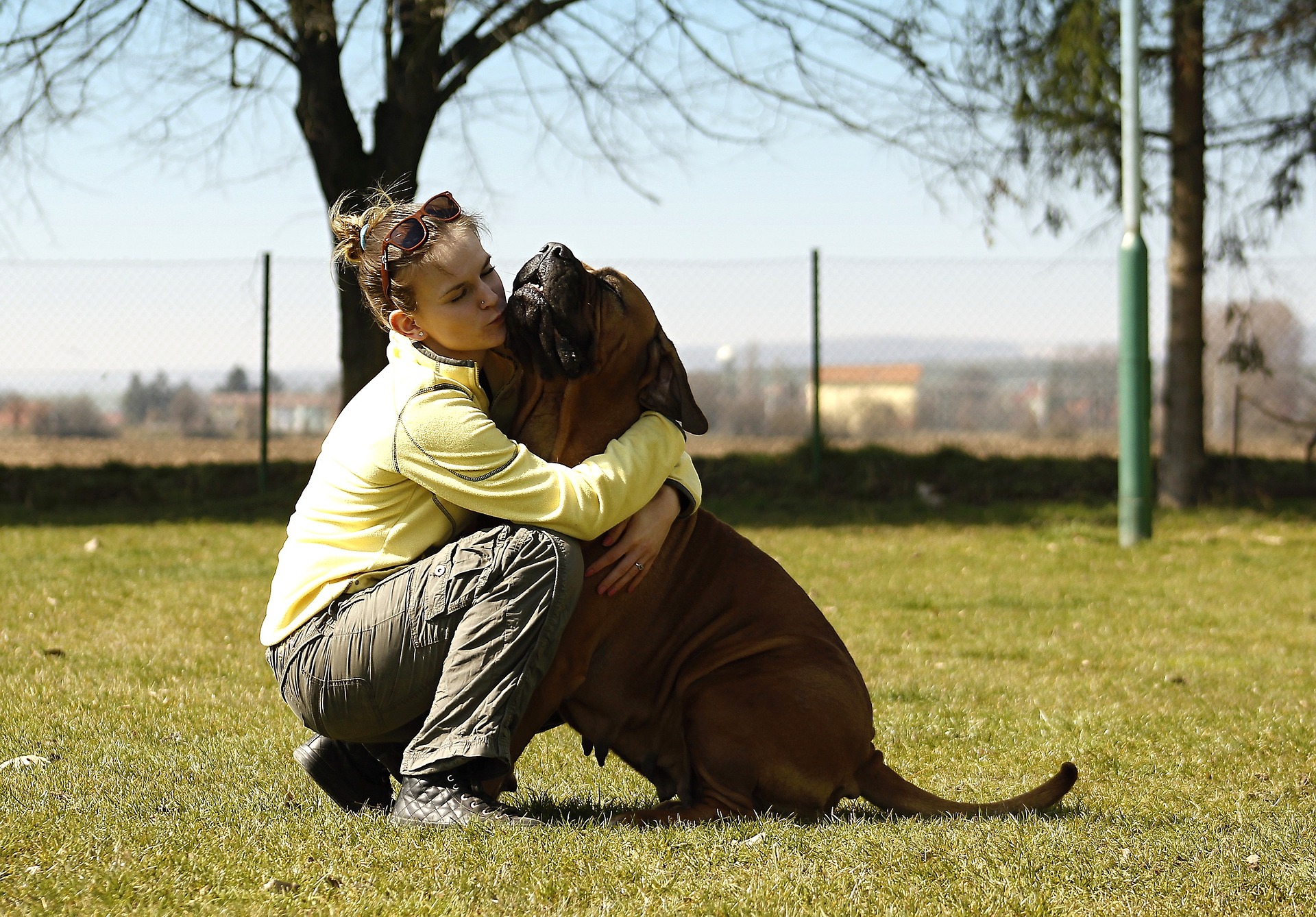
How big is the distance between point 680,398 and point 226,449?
9261mm

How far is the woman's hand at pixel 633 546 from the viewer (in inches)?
108

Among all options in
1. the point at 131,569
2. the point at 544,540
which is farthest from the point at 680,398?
the point at 131,569

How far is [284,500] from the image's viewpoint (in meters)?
10.6

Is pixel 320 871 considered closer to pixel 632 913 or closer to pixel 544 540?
pixel 632 913

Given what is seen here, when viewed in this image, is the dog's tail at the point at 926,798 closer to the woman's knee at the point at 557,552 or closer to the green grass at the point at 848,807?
the green grass at the point at 848,807

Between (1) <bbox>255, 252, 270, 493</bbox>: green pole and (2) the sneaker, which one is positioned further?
(1) <bbox>255, 252, 270, 493</bbox>: green pole

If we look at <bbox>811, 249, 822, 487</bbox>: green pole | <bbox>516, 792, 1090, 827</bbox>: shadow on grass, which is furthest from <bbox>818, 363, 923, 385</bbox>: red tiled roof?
<bbox>516, 792, 1090, 827</bbox>: shadow on grass

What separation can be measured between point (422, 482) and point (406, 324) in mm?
379

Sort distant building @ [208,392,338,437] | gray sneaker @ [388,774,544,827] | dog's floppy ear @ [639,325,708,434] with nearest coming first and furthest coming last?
gray sneaker @ [388,774,544,827], dog's floppy ear @ [639,325,708,434], distant building @ [208,392,338,437]

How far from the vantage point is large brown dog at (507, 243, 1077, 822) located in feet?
8.96

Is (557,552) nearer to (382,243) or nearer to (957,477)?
(382,243)

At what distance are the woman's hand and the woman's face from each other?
19.1 inches

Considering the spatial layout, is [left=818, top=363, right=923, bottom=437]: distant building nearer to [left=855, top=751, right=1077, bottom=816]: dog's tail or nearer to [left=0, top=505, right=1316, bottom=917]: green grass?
[left=0, top=505, right=1316, bottom=917]: green grass

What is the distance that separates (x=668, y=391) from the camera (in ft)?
9.37
